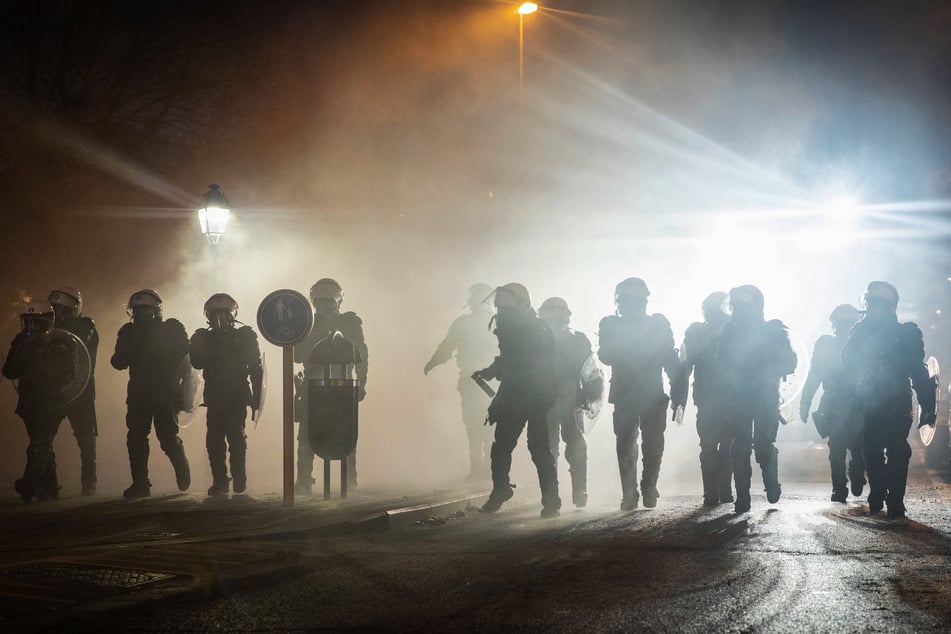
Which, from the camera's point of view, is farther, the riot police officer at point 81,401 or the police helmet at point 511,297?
the riot police officer at point 81,401

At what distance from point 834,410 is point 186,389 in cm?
623

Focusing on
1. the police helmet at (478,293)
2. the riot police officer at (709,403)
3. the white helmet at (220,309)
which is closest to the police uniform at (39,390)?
the white helmet at (220,309)

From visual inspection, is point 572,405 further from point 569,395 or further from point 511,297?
point 511,297

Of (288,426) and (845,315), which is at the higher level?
(845,315)

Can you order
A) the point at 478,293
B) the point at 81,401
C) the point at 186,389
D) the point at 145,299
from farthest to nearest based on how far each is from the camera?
the point at 478,293 → the point at 81,401 → the point at 186,389 → the point at 145,299

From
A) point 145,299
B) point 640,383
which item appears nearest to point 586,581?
point 640,383

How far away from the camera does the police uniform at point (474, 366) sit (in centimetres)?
1356

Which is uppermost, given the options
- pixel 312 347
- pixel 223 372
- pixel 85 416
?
pixel 312 347

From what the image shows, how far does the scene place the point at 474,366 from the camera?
13.6m

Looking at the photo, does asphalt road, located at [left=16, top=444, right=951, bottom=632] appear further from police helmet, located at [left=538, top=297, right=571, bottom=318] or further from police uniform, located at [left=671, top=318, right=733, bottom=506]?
police helmet, located at [left=538, top=297, right=571, bottom=318]

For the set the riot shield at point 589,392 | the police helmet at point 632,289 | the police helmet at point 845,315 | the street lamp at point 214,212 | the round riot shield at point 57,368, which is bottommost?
the riot shield at point 589,392

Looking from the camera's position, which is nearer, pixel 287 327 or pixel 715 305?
pixel 287 327

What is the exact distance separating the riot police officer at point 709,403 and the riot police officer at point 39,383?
18.9ft

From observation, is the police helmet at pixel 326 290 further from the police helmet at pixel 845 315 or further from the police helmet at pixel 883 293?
the police helmet at pixel 883 293
